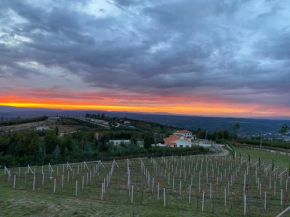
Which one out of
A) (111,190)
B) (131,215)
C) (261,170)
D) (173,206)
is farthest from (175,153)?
(131,215)

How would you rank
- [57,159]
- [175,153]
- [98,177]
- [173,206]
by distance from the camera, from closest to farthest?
[173,206] < [98,177] < [57,159] < [175,153]

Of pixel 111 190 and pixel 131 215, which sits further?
pixel 111 190

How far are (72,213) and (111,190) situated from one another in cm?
504

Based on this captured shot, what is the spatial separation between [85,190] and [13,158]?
1598 cm

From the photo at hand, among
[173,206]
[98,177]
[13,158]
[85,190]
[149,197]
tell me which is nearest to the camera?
[173,206]

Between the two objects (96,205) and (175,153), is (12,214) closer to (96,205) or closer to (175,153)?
(96,205)

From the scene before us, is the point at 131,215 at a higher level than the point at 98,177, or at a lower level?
higher

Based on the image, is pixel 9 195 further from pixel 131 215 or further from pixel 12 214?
pixel 131 215

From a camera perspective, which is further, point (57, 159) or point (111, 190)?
point (57, 159)

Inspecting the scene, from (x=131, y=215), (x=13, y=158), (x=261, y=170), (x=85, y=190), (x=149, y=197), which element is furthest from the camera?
(x=13, y=158)

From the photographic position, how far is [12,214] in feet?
26.7

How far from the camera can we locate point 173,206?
33.1 ft

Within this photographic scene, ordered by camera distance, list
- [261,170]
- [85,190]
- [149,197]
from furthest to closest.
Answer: [261,170] → [85,190] → [149,197]

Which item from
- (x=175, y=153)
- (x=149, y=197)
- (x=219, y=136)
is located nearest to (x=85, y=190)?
(x=149, y=197)
